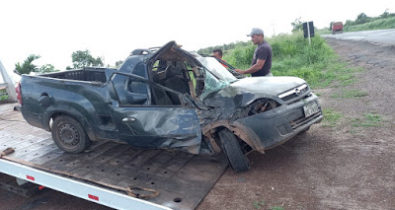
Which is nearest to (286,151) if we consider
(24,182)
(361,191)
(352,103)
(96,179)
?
(361,191)

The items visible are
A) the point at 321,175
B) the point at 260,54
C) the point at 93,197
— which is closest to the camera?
the point at 93,197

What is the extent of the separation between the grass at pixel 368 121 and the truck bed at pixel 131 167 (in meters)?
2.71

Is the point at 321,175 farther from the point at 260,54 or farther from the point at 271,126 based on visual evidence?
the point at 260,54

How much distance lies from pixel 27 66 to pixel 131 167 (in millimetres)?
11758

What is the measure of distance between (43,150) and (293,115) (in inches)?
146

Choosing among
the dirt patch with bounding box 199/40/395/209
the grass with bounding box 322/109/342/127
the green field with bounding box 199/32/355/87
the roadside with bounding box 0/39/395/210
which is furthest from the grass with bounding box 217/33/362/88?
the dirt patch with bounding box 199/40/395/209

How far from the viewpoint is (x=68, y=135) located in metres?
4.55

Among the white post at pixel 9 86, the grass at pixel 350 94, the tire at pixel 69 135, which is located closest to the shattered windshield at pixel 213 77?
the tire at pixel 69 135

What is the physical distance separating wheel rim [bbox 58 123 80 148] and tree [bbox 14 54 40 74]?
10.5 m

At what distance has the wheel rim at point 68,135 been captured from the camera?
178 inches

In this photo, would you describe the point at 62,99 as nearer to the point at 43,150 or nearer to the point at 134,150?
the point at 43,150

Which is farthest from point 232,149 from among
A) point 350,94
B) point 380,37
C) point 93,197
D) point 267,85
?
point 380,37

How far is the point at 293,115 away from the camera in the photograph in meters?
3.89

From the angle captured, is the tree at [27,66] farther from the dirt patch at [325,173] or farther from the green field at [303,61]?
the dirt patch at [325,173]
